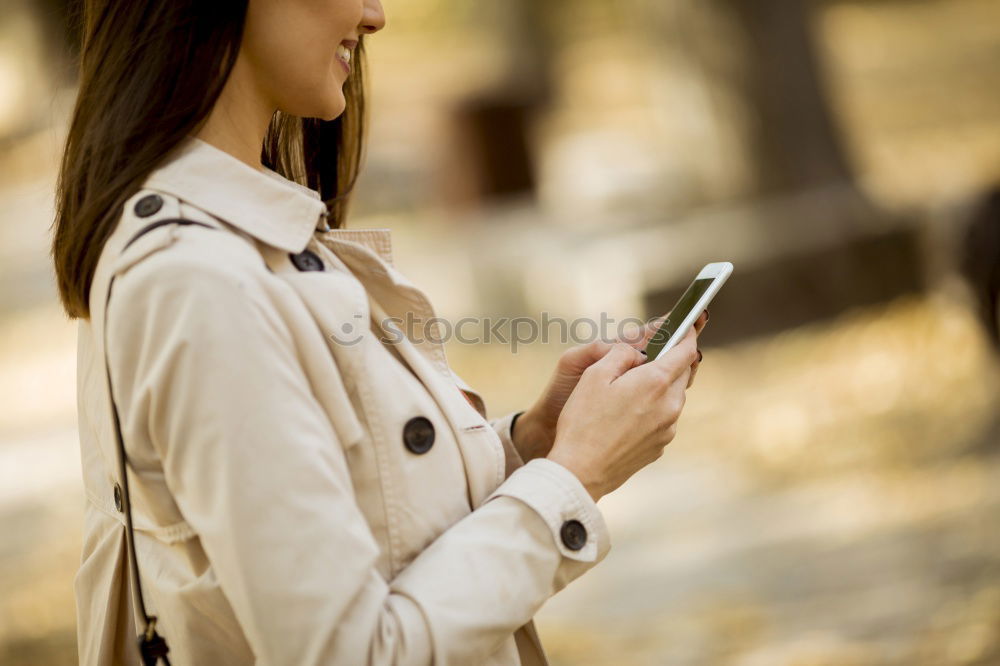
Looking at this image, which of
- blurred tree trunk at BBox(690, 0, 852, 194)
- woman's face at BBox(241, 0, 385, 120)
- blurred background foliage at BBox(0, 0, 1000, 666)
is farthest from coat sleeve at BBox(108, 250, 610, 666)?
blurred tree trunk at BBox(690, 0, 852, 194)

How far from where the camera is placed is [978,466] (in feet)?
16.8

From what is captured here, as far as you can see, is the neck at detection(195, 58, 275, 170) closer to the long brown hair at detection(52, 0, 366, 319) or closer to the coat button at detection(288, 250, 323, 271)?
the long brown hair at detection(52, 0, 366, 319)

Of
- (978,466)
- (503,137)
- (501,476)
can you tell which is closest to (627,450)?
(501,476)

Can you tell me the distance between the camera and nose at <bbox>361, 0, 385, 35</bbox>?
1509 millimetres

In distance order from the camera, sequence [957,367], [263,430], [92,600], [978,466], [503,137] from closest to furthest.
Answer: [263,430], [92,600], [978,466], [957,367], [503,137]

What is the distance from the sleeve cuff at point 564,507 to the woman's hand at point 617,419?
0.11ft

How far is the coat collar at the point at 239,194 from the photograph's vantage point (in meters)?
1.29

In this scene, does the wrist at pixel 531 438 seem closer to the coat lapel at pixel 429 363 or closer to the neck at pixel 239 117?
the coat lapel at pixel 429 363

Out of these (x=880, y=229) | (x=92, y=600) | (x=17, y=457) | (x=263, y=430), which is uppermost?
(x=263, y=430)

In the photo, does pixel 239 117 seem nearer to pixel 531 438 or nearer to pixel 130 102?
pixel 130 102

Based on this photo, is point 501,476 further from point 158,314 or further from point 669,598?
point 669,598

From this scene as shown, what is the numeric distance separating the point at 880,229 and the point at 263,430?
23.3 feet

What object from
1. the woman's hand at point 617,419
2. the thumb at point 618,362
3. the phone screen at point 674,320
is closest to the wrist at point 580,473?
the woman's hand at point 617,419

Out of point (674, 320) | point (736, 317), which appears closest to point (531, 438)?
point (674, 320)
